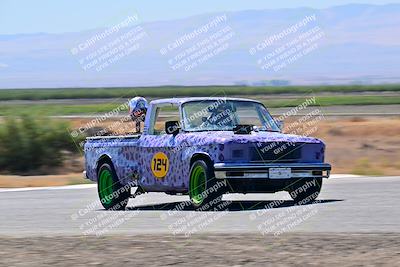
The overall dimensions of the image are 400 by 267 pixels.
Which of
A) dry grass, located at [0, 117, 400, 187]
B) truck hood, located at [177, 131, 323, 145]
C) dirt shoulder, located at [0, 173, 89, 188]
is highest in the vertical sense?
truck hood, located at [177, 131, 323, 145]

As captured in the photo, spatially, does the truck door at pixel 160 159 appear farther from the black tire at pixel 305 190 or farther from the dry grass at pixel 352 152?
the dry grass at pixel 352 152

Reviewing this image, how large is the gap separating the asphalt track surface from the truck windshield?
121 cm

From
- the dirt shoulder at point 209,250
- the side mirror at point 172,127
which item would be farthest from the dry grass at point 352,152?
the dirt shoulder at point 209,250

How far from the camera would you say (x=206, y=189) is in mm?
15422

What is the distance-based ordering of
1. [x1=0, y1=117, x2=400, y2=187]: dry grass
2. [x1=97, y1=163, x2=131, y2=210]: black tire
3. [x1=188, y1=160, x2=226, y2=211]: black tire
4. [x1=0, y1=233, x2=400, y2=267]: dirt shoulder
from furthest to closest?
[x1=0, y1=117, x2=400, y2=187]: dry grass, [x1=97, y1=163, x2=131, y2=210]: black tire, [x1=188, y1=160, x2=226, y2=211]: black tire, [x1=0, y1=233, x2=400, y2=267]: dirt shoulder

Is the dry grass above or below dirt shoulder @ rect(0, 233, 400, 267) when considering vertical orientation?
below

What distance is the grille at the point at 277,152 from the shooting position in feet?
51.4

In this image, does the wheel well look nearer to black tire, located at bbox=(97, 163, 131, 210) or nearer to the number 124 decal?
the number 124 decal

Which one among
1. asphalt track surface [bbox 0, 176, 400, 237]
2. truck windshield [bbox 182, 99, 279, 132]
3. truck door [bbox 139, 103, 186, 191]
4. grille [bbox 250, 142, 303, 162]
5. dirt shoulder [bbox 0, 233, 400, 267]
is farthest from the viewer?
truck windshield [bbox 182, 99, 279, 132]

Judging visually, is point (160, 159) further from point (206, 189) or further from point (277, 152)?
point (277, 152)

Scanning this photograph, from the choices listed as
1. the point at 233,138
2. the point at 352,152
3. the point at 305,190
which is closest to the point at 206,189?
the point at 233,138

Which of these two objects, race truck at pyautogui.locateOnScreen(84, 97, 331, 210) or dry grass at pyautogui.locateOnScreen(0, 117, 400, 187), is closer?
race truck at pyautogui.locateOnScreen(84, 97, 331, 210)

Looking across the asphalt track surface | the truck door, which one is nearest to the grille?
the asphalt track surface

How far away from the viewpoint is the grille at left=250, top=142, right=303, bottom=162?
1568cm
